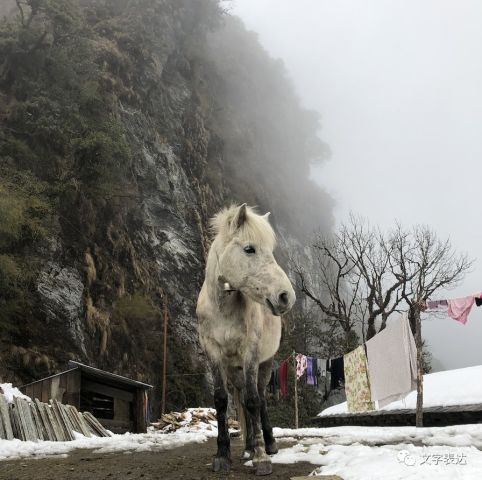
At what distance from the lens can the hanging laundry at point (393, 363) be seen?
1020 centimetres

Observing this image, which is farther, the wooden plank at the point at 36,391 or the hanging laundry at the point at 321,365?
the hanging laundry at the point at 321,365

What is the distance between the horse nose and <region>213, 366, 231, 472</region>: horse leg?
111cm

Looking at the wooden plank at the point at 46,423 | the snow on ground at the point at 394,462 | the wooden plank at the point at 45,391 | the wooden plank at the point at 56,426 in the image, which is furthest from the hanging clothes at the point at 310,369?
the snow on ground at the point at 394,462

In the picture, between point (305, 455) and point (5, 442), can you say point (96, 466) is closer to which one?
point (305, 455)

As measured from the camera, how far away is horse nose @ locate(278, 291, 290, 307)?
434 centimetres

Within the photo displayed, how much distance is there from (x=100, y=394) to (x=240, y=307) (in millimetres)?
12175

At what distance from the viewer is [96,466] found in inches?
186

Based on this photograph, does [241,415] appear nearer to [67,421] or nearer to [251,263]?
[251,263]

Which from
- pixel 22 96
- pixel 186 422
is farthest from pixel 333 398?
pixel 22 96

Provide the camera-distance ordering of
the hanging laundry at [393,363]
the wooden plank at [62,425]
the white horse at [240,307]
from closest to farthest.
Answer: the white horse at [240,307] → the wooden plank at [62,425] → the hanging laundry at [393,363]

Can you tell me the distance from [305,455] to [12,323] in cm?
1693

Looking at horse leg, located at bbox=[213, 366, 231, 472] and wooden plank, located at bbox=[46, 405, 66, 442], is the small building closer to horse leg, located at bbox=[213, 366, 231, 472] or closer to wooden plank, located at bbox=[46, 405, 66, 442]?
wooden plank, located at bbox=[46, 405, 66, 442]

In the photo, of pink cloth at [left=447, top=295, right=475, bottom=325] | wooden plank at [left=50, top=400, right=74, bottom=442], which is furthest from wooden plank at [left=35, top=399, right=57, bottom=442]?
pink cloth at [left=447, top=295, right=475, bottom=325]

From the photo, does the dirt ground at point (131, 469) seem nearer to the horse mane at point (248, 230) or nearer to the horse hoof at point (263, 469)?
the horse hoof at point (263, 469)
